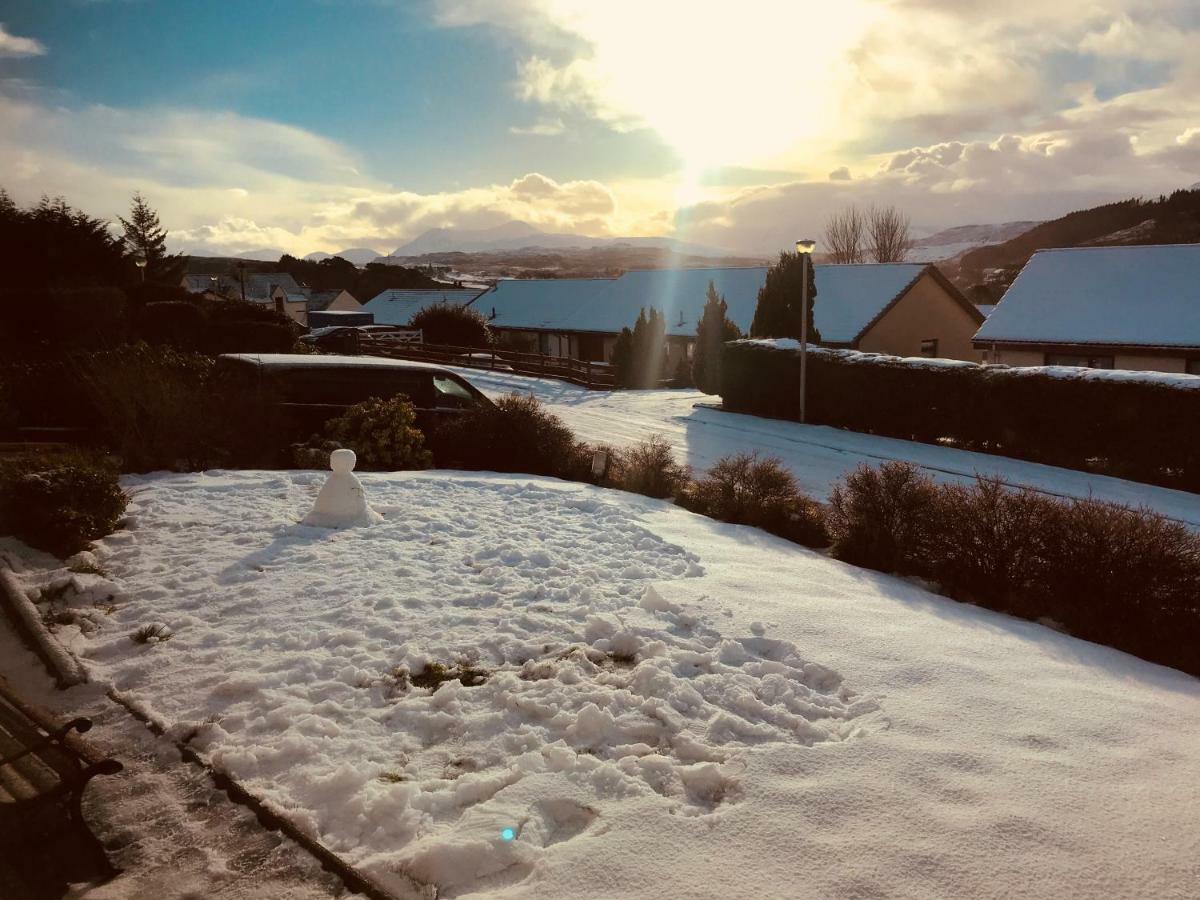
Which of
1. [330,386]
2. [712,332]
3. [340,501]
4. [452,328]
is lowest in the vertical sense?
[340,501]

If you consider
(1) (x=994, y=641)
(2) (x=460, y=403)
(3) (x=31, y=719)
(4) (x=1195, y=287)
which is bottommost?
(1) (x=994, y=641)

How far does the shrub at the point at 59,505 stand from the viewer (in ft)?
21.7

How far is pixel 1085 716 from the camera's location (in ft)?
15.4

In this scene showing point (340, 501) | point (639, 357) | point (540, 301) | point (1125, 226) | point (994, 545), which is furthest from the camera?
point (1125, 226)

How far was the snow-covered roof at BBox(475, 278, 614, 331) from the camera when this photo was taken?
140 feet

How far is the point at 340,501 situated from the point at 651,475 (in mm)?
4460

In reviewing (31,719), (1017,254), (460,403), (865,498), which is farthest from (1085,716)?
(1017,254)

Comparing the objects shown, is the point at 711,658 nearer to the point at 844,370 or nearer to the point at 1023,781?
the point at 1023,781

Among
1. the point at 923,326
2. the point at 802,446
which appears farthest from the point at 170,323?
the point at 923,326

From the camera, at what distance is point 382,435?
11016 millimetres

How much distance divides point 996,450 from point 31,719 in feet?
55.0

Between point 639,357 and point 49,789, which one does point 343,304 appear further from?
point 49,789

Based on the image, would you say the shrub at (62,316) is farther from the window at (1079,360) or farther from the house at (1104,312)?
the window at (1079,360)

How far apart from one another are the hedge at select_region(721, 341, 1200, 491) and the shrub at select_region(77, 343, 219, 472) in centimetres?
1418
